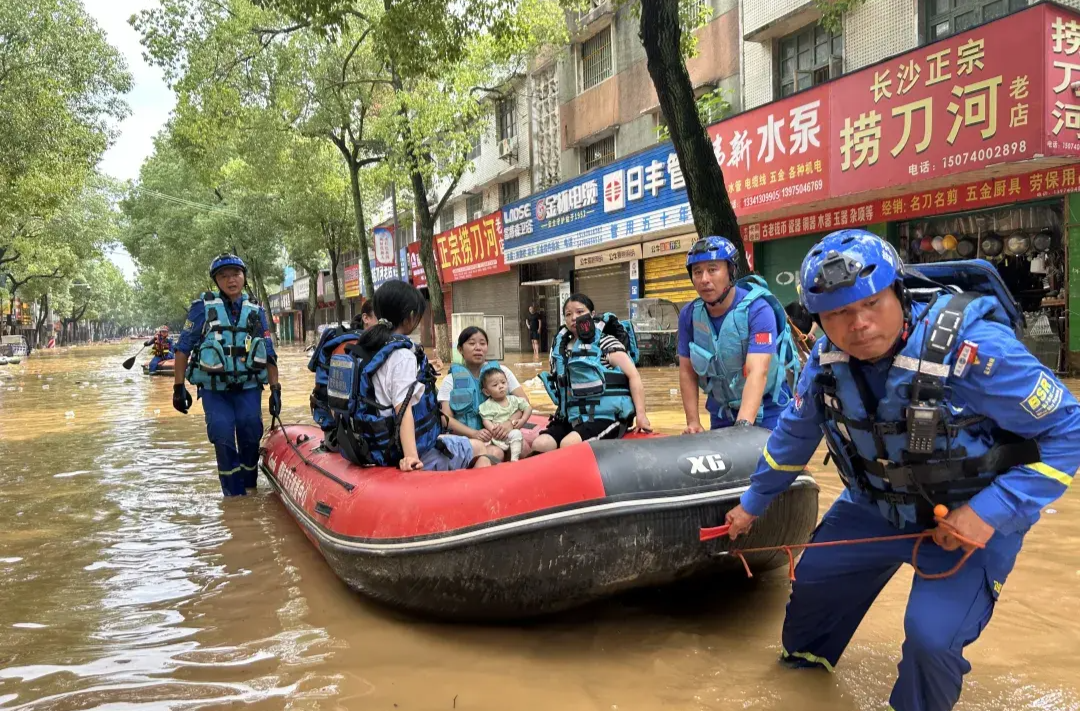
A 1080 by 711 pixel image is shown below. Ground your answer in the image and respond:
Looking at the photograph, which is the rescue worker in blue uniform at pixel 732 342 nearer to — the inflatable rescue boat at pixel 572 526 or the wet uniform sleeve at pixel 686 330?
the wet uniform sleeve at pixel 686 330

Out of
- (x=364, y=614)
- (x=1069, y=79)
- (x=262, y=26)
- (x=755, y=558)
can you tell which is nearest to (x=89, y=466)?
(x=364, y=614)

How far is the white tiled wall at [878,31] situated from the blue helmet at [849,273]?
1015cm

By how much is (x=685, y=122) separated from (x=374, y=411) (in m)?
4.17

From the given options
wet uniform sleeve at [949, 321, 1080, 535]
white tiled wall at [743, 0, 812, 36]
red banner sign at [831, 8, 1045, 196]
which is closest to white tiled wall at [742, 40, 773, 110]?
white tiled wall at [743, 0, 812, 36]

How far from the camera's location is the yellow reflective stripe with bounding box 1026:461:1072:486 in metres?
1.83

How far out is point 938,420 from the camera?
1.93m

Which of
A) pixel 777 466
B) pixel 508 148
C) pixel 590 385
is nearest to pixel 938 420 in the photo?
pixel 777 466

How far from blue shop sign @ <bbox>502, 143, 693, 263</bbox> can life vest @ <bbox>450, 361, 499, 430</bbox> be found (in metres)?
9.69

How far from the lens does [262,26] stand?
16.1 m

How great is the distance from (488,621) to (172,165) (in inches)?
1312

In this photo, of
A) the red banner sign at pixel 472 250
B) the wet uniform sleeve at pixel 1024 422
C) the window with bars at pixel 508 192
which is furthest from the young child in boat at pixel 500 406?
the window with bars at pixel 508 192

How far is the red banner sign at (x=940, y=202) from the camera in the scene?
9.47 meters

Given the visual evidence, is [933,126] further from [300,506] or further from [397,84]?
[397,84]

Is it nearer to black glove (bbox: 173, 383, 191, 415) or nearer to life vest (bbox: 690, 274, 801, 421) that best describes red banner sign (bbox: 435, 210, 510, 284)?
black glove (bbox: 173, 383, 191, 415)
